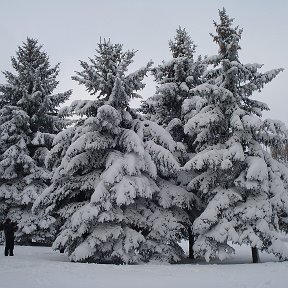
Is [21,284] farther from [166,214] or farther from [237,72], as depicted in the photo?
[237,72]

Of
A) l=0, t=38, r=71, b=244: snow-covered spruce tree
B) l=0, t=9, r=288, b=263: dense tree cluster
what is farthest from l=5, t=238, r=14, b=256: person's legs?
l=0, t=38, r=71, b=244: snow-covered spruce tree

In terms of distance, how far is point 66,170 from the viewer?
1748cm

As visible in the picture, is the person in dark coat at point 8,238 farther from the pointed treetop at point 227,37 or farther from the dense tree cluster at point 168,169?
the pointed treetop at point 227,37

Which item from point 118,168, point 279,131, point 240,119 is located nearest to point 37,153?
point 118,168

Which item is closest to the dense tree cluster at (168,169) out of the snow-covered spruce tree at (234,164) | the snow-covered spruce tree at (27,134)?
the snow-covered spruce tree at (234,164)

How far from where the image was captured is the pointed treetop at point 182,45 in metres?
23.0

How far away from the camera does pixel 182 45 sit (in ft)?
75.5

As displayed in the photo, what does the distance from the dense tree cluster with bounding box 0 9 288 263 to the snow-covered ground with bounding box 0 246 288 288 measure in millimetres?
2190

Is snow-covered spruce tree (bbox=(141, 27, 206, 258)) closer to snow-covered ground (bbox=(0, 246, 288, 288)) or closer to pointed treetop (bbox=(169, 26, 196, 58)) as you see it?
pointed treetop (bbox=(169, 26, 196, 58))

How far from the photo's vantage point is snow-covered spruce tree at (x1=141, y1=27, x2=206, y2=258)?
2184cm

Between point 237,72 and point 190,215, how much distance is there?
789 cm

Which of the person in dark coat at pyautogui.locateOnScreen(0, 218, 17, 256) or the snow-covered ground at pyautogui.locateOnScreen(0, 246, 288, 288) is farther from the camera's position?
the person in dark coat at pyautogui.locateOnScreen(0, 218, 17, 256)

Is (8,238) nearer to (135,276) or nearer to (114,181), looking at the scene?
(114,181)

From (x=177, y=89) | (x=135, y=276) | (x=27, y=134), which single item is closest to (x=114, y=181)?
(x=135, y=276)
